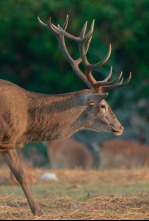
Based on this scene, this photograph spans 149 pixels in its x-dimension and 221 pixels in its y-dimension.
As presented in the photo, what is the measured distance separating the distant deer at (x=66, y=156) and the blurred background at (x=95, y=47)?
210 centimetres

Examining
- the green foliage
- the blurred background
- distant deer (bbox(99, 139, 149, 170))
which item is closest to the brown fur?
distant deer (bbox(99, 139, 149, 170))

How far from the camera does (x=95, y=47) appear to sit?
18.2 meters

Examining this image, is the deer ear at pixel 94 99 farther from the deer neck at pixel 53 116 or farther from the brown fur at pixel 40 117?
the deer neck at pixel 53 116

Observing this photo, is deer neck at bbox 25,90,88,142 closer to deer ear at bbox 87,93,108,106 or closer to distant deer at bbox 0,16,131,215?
distant deer at bbox 0,16,131,215

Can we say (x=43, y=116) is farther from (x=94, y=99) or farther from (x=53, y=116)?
(x=94, y=99)

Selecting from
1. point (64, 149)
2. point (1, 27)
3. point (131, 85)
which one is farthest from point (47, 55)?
point (64, 149)

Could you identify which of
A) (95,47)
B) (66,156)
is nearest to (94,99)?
(66,156)

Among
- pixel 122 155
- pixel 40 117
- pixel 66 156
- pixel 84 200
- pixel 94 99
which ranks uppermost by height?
pixel 94 99

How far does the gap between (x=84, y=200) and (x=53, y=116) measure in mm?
1420

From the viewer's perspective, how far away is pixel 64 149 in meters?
15.6

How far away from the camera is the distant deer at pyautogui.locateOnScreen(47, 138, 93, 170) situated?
611 inches

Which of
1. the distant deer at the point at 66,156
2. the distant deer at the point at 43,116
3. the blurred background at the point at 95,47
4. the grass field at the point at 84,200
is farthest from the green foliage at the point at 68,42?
the distant deer at the point at 43,116

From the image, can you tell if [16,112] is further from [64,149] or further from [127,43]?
[127,43]

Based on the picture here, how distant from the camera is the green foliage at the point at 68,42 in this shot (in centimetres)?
1838
